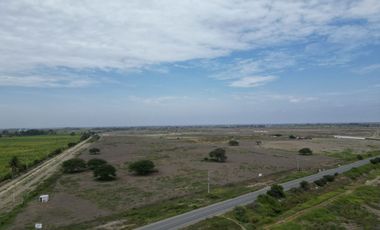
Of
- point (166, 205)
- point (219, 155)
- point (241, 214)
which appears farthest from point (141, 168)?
point (241, 214)

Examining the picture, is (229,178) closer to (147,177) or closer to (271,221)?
(147,177)

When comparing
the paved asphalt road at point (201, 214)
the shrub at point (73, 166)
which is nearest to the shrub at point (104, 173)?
the shrub at point (73, 166)

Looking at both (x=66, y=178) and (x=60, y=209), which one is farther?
(x=66, y=178)

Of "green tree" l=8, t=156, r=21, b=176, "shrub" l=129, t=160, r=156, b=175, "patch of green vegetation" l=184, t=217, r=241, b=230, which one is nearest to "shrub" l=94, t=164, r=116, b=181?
"shrub" l=129, t=160, r=156, b=175

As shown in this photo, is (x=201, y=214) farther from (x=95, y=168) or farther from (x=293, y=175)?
(x=95, y=168)

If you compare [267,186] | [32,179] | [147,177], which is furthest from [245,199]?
[32,179]

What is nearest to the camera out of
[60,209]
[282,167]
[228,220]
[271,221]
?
[228,220]
